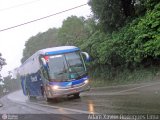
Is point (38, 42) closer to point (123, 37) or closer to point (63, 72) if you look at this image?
point (123, 37)

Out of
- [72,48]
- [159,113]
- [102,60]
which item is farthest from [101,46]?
[159,113]

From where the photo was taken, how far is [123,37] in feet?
99.3

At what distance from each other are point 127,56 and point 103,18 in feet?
18.1

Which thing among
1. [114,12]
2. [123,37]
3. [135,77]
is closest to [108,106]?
[135,77]

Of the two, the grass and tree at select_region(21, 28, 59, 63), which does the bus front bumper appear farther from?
tree at select_region(21, 28, 59, 63)

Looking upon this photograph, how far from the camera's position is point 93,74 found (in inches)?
1567

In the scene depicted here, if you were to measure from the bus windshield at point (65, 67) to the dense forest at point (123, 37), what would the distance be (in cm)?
582

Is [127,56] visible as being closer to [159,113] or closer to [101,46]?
[101,46]

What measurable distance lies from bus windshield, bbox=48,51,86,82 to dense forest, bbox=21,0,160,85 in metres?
5.82

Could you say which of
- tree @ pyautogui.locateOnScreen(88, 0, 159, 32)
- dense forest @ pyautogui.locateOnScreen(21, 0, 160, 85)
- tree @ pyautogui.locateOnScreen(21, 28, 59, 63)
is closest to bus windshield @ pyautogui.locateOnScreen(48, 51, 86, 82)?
dense forest @ pyautogui.locateOnScreen(21, 0, 160, 85)

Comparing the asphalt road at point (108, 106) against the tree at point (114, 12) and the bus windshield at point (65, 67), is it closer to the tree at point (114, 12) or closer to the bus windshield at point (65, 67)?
the bus windshield at point (65, 67)

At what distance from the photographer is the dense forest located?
2573cm

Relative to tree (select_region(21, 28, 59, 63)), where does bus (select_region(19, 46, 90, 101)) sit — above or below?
below

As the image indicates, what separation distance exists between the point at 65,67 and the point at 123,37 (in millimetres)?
10639
